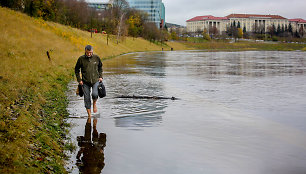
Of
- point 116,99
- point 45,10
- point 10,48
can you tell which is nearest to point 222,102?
point 116,99

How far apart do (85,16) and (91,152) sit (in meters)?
84.0

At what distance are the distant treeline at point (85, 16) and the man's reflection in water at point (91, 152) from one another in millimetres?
42136

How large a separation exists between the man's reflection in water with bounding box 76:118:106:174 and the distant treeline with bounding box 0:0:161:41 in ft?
138

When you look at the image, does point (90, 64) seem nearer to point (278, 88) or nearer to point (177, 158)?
point (177, 158)

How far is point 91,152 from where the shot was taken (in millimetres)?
6520

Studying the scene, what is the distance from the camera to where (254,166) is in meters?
5.92

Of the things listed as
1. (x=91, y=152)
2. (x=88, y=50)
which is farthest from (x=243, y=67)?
(x=91, y=152)

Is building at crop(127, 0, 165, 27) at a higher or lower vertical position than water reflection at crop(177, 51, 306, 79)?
higher

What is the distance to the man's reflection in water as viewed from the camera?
18.8 ft

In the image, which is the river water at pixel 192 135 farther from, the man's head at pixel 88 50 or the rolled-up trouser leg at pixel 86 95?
the man's head at pixel 88 50

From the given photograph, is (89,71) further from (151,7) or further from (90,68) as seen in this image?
(151,7)

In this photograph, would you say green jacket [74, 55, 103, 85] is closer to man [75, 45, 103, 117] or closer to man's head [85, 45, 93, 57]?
man [75, 45, 103, 117]

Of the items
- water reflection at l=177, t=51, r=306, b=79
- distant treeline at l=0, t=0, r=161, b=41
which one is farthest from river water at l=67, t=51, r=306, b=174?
distant treeline at l=0, t=0, r=161, b=41

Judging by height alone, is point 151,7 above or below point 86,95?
above
